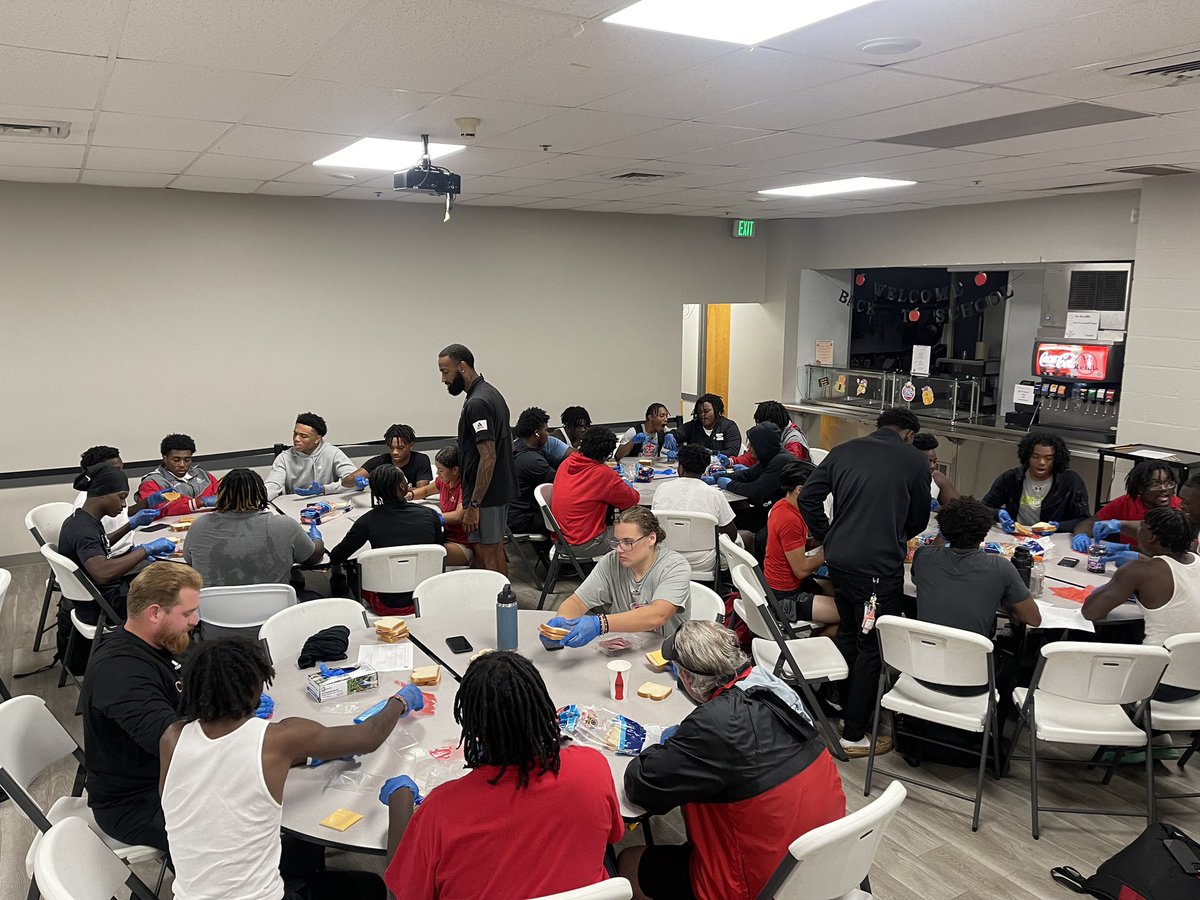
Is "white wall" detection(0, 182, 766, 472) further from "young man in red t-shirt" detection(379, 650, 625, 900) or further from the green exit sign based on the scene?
"young man in red t-shirt" detection(379, 650, 625, 900)

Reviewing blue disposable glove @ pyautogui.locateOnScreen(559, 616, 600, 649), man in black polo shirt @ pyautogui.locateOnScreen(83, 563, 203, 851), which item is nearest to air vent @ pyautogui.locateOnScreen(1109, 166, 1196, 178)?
blue disposable glove @ pyautogui.locateOnScreen(559, 616, 600, 649)

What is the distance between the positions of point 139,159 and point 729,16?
14.6ft

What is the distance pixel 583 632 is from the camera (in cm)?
357

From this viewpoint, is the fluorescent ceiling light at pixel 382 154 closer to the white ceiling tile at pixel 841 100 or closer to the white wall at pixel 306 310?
the white ceiling tile at pixel 841 100

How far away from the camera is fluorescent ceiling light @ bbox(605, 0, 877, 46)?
2617mm

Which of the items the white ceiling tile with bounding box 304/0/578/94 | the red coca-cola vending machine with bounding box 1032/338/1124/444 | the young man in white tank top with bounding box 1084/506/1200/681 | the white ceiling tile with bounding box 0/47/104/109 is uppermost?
the white ceiling tile with bounding box 304/0/578/94

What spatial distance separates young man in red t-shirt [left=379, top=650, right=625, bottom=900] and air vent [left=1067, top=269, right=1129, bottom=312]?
749cm

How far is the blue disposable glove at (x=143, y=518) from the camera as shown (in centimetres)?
550

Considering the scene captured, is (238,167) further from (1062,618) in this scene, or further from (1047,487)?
(1047,487)

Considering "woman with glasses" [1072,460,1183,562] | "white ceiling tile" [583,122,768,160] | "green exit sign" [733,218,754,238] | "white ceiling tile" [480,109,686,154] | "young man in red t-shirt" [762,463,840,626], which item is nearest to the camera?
"white ceiling tile" [480,109,686,154]

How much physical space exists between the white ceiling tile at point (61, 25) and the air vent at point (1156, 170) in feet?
20.3

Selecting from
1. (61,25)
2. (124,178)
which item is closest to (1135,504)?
(61,25)

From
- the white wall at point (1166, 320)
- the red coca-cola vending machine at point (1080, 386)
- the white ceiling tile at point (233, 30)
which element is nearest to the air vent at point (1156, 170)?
the white wall at point (1166, 320)

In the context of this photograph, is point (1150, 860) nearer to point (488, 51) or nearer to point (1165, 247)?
point (488, 51)
